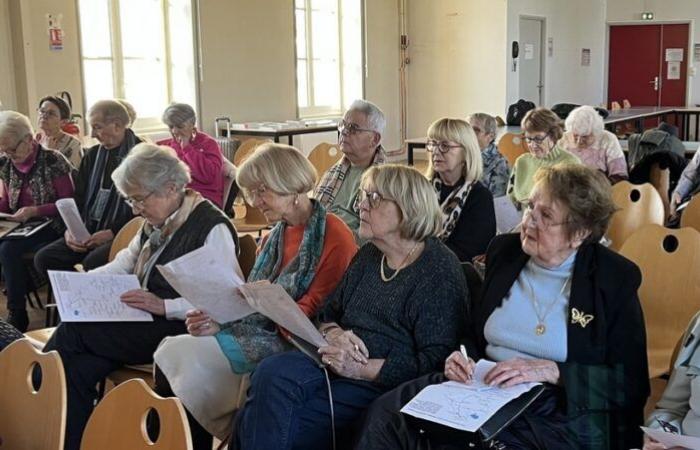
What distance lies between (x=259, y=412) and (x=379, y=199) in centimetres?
70

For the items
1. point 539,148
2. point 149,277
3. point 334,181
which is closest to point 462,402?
point 149,277

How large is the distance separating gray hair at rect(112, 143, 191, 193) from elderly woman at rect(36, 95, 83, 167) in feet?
8.80

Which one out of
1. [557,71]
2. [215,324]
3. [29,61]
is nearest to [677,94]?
[557,71]

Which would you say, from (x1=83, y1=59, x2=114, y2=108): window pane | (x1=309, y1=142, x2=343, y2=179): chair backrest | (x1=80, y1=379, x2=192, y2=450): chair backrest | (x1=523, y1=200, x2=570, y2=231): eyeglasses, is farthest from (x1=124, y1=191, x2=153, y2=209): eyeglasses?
(x1=83, y1=59, x2=114, y2=108): window pane

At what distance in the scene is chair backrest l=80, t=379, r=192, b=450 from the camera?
4.72 ft

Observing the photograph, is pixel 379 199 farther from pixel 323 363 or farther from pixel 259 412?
pixel 259 412

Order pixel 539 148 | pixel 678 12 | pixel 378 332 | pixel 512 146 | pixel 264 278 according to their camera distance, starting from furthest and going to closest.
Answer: pixel 678 12, pixel 512 146, pixel 539 148, pixel 264 278, pixel 378 332

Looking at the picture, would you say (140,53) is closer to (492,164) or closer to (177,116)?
(177,116)

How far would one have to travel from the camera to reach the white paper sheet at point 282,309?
7.07ft

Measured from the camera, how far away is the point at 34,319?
480 centimetres

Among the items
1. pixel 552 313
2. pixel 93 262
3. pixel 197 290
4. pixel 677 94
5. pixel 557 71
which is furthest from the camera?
pixel 677 94

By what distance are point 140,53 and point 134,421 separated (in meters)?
7.17

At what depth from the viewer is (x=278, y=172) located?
2609 mm

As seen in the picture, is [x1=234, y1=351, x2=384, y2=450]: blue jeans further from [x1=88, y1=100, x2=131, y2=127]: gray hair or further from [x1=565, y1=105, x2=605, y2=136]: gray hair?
[x1=565, y1=105, x2=605, y2=136]: gray hair
